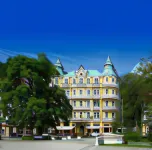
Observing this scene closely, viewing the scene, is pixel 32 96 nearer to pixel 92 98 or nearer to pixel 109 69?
pixel 92 98

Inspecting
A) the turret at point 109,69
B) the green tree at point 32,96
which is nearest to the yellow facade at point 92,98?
the turret at point 109,69

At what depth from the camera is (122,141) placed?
38.5m

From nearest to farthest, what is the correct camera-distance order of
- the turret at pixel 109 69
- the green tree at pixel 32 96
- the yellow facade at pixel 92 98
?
the green tree at pixel 32 96, the yellow facade at pixel 92 98, the turret at pixel 109 69

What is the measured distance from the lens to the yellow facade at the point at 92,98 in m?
90.8

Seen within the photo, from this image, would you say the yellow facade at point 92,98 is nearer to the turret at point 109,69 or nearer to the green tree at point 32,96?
the turret at point 109,69

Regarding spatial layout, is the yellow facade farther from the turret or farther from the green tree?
the green tree

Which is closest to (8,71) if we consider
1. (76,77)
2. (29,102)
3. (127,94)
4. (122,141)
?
(29,102)

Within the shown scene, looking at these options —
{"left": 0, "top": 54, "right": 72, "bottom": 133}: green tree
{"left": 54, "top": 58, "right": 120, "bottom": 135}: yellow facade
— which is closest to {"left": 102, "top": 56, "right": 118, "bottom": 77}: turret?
{"left": 54, "top": 58, "right": 120, "bottom": 135}: yellow facade

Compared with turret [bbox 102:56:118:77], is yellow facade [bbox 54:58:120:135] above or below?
below

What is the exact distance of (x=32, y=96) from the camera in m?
52.4

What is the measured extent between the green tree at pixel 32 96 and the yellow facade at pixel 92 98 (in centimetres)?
3634

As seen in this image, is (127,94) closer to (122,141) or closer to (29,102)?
(29,102)

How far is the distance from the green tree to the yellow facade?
36340mm

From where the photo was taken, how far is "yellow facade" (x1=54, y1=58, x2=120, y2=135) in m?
90.8
